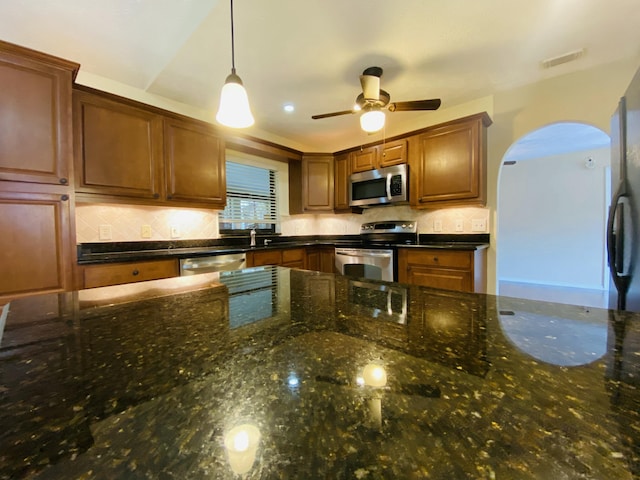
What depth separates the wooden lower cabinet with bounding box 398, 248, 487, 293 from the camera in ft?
8.29

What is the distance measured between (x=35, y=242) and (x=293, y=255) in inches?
87.5

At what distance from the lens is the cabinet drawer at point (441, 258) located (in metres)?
2.53

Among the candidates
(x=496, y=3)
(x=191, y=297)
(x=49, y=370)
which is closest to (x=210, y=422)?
(x=49, y=370)

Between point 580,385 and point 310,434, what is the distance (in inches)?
14.2

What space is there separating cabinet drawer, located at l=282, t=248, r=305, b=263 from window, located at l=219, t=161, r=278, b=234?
697 mm

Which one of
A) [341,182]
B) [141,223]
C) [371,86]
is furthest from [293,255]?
[371,86]

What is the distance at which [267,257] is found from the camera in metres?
3.04

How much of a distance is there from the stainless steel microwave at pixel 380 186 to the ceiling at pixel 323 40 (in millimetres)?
849

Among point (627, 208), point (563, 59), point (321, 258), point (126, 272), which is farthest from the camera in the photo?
point (321, 258)

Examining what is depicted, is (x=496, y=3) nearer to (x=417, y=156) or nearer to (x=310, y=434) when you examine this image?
(x=417, y=156)

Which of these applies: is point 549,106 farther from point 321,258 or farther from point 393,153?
point 321,258

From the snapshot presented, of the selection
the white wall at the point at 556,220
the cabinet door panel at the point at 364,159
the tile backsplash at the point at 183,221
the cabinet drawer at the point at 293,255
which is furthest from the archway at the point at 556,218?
the cabinet drawer at the point at 293,255

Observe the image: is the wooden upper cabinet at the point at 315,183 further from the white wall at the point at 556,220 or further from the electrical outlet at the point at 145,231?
the white wall at the point at 556,220

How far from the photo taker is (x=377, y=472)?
0.74 ft
